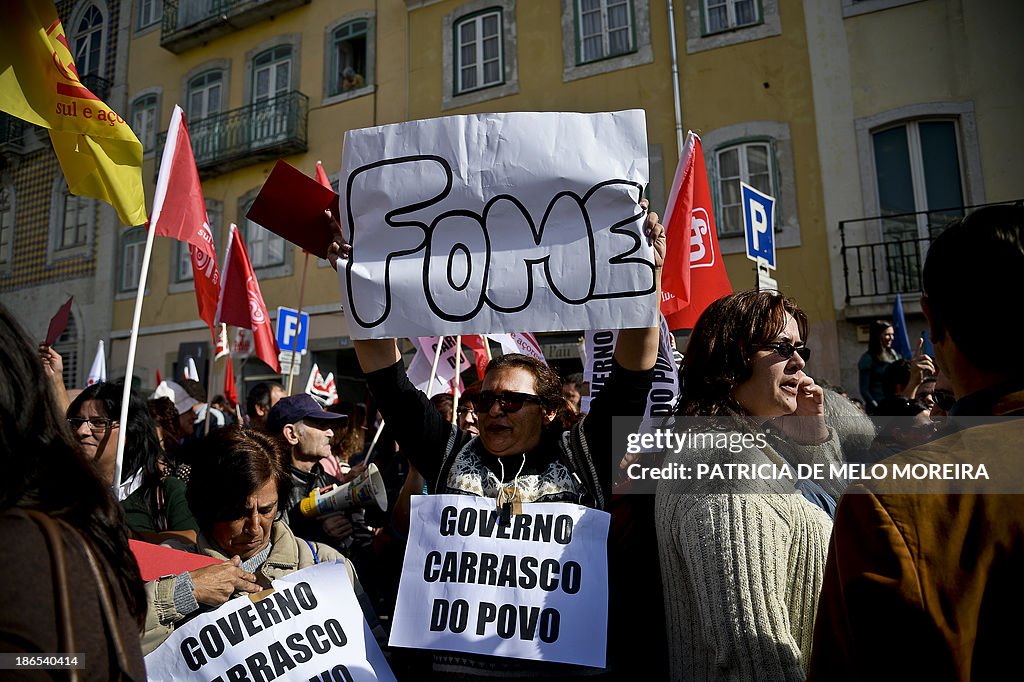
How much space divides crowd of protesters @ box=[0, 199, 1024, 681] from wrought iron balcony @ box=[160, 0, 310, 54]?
13.8m

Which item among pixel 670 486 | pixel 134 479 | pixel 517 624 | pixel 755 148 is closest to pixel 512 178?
pixel 670 486

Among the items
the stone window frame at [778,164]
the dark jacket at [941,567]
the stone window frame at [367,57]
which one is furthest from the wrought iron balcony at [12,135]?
the dark jacket at [941,567]

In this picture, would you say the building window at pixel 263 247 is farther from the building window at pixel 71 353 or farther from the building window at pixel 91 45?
the building window at pixel 91 45

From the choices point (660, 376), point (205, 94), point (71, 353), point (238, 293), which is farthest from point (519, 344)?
point (71, 353)

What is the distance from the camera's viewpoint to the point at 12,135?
1734 cm

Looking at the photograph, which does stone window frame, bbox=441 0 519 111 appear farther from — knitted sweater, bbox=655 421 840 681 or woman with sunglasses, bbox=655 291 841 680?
knitted sweater, bbox=655 421 840 681

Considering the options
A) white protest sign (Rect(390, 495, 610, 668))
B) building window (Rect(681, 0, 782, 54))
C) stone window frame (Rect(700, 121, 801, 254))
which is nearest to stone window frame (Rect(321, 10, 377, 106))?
building window (Rect(681, 0, 782, 54))

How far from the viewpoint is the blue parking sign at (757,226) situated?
5.40 metres

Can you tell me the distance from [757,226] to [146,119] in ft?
51.3

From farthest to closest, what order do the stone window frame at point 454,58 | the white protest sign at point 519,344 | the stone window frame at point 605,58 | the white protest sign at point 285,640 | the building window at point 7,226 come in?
the building window at point 7,226
the stone window frame at point 454,58
the stone window frame at point 605,58
the white protest sign at point 519,344
the white protest sign at point 285,640

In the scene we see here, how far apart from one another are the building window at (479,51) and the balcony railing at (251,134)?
11.3 ft

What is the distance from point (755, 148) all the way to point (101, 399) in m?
9.71

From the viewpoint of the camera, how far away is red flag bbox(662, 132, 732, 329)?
13.0ft

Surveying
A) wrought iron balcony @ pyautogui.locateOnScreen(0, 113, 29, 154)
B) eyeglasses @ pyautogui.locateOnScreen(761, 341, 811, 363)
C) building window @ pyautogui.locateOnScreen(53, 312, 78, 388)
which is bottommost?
eyeglasses @ pyautogui.locateOnScreen(761, 341, 811, 363)
